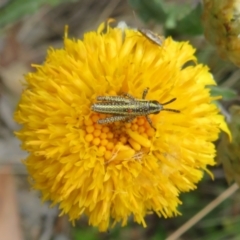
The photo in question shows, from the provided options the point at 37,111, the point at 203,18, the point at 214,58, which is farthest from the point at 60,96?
the point at 214,58

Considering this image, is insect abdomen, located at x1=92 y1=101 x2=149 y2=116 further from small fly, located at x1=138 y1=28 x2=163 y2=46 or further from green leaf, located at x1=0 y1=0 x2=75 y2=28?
green leaf, located at x1=0 y1=0 x2=75 y2=28

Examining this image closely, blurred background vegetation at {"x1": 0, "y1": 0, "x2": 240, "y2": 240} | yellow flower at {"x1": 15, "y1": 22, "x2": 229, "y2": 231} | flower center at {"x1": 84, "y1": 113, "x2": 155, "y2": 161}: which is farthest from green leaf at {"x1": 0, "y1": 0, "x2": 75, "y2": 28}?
flower center at {"x1": 84, "y1": 113, "x2": 155, "y2": 161}

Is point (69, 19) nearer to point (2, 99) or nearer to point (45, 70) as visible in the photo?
point (2, 99)

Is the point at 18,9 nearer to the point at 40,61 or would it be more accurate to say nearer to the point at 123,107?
the point at 40,61

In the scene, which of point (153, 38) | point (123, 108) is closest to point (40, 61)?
point (153, 38)

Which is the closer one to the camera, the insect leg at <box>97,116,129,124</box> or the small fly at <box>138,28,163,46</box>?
the insect leg at <box>97,116,129,124</box>

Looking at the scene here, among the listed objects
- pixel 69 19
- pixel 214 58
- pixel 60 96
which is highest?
pixel 214 58
